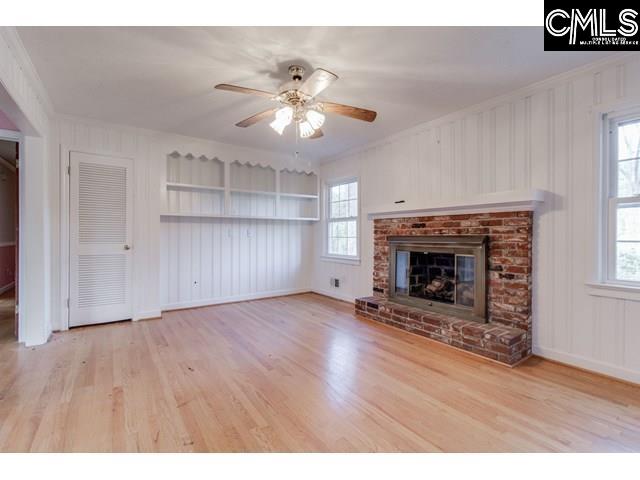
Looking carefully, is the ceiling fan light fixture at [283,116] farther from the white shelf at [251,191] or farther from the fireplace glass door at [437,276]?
the white shelf at [251,191]

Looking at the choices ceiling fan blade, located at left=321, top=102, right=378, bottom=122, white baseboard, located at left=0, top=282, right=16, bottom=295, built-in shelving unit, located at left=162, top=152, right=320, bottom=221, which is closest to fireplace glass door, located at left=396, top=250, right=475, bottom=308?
ceiling fan blade, located at left=321, top=102, right=378, bottom=122

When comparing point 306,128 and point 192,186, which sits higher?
point 306,128

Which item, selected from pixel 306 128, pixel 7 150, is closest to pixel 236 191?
pixel 306 128

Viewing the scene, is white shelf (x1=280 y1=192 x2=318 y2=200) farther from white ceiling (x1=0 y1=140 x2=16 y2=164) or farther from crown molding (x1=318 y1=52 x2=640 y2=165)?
white ceiling (x1=0 y1=140 x2=16 y2=164)

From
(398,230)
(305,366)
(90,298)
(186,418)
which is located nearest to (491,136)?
(398,230)

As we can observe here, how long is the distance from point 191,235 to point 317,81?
333 centimetres

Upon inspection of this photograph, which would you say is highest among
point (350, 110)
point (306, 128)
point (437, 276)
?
point (350, 110)

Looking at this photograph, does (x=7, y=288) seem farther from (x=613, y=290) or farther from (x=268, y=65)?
(x=613, y=290)

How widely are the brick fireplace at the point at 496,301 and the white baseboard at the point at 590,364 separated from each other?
0.42ft

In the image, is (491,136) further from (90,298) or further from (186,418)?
(90,298)

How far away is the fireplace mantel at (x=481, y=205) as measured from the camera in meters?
2.72

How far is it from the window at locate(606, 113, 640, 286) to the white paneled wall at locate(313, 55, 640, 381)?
0.42 ft

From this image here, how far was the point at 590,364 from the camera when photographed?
2.52 m

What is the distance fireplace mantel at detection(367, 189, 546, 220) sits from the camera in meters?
2.72
